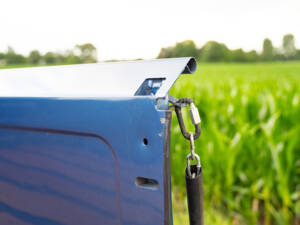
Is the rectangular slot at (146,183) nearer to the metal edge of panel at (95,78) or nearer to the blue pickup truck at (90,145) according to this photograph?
the blue pickup truck at (90,145)

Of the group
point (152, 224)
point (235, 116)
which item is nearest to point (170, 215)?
point (152, 224)

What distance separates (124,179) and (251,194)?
7.17 ft

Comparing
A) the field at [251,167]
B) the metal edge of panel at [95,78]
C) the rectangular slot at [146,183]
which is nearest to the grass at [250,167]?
the field at [251,167]

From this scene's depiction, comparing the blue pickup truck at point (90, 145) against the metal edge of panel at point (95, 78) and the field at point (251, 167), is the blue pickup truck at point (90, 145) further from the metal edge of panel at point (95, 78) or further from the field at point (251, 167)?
the field at point (251, 167)

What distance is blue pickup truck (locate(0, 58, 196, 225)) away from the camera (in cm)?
82

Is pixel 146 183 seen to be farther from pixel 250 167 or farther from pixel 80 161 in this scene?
pixel 250 167

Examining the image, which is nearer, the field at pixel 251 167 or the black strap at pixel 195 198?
the black strap at pixel 195 198

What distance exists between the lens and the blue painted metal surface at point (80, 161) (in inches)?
32.5

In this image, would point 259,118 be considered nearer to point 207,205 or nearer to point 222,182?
point 222,182

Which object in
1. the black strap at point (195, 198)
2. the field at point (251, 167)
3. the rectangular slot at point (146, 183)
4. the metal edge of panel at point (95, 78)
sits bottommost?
the field at point (251, 167)

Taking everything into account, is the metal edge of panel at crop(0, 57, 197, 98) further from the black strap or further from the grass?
the grass

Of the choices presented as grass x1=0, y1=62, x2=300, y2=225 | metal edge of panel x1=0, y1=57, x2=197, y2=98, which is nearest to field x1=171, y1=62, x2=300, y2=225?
grass x1=0, y1=62, x2=300, y2=225

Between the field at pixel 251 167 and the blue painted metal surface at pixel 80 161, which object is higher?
the blue painted metal surface at pixel 80 161

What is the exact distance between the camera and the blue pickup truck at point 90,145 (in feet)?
2.70
